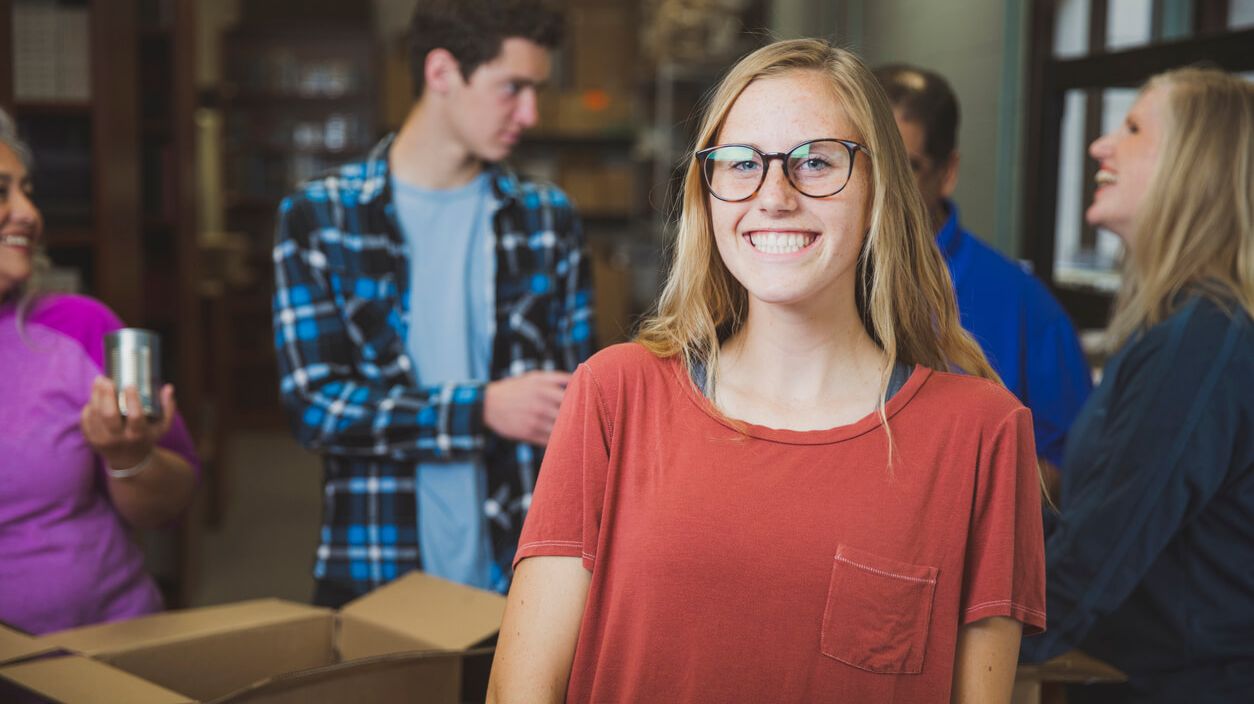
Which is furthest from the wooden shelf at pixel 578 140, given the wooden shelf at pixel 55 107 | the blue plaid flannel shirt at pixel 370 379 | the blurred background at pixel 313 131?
the blue plaid flannel shirt at pixel 370 379

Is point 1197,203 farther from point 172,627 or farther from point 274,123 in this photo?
point 274,123

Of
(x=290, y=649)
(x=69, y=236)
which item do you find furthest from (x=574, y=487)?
(x=69, y=236)

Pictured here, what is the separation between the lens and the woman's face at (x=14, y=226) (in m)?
1.68

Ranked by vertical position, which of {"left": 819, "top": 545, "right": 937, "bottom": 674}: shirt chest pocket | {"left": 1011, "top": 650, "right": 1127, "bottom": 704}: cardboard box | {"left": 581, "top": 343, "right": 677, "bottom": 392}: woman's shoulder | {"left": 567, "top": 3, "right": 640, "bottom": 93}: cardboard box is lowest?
{"left": 1011, "top": 650, "right": 1127, "bottom": 704}: cardboard box

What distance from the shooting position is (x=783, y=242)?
1.13 m

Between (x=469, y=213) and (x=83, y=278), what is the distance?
2.24 meters

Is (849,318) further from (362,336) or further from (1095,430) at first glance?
(362,336)

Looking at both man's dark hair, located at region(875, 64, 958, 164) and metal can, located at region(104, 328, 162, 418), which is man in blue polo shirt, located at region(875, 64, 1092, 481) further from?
metal can, located at region(104, 328, 162, 418)

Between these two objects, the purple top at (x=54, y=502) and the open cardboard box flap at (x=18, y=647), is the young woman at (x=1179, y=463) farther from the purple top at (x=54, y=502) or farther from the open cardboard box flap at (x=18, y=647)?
the purple top at (x=54, y=502)

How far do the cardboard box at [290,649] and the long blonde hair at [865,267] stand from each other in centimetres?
45

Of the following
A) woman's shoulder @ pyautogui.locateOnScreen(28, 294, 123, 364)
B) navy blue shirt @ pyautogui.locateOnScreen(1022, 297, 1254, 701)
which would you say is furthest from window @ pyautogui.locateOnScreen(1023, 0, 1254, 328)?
woman's shoulder @ pyautogui.locateOnScreen(28, 294, 123, 364)

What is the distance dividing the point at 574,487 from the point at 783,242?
32 cm

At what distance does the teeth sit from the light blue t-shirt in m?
0.91

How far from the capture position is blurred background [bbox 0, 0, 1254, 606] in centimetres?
298
